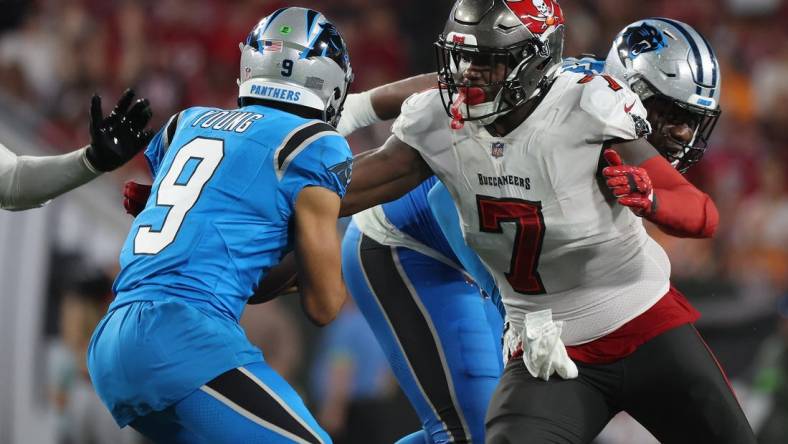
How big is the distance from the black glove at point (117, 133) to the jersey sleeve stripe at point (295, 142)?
0.60 m

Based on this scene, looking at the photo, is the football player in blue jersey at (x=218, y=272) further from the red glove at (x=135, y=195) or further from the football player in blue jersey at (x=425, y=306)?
the football player in blue jersey at (x=425, y=306)

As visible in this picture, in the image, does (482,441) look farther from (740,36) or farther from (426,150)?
(740,36)

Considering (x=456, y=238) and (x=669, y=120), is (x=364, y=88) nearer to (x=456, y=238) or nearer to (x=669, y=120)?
(x=456, y=238)

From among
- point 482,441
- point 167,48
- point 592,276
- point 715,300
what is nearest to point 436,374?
point 482,441

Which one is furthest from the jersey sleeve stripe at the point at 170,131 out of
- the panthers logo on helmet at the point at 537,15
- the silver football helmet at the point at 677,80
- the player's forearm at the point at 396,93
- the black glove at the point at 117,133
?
the silver football helmet at the point at 677,80

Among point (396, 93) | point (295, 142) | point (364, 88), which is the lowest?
point (364, 88)

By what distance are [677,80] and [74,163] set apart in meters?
1.88

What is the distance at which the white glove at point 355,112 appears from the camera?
411 centimetres

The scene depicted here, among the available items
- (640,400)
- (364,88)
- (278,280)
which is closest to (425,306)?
(278,280)

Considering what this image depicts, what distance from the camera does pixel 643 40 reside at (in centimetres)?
394

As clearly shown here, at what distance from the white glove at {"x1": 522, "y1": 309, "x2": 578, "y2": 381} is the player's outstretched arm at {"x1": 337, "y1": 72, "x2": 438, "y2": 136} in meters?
1.05

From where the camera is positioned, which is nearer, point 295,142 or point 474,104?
point 295,142

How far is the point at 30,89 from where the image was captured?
8.88m

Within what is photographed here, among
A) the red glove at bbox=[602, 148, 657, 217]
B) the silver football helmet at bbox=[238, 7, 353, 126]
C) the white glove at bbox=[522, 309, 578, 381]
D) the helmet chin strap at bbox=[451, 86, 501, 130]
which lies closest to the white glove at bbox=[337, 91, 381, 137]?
the silver football helmet at bbox=[238, 7, 353, 126]
